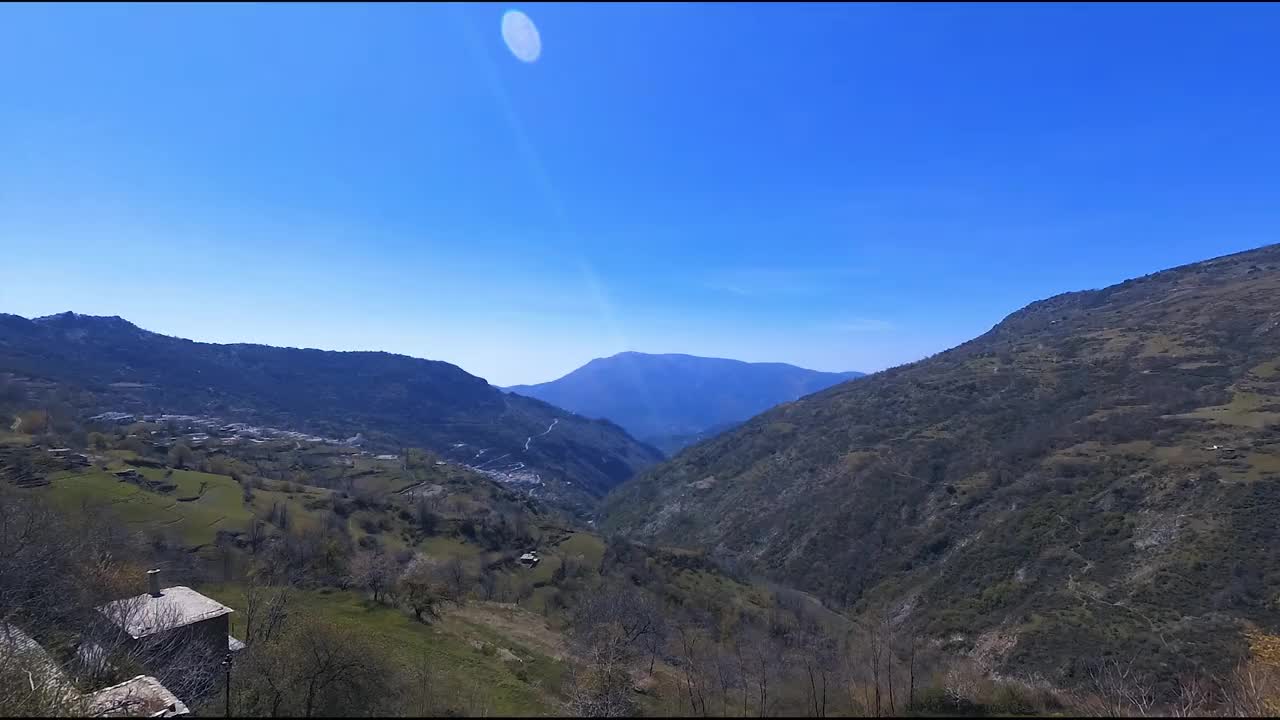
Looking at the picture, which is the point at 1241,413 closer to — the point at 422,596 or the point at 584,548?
the point at 584,548

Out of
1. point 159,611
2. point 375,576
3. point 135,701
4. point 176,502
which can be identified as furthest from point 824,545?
point 135,701

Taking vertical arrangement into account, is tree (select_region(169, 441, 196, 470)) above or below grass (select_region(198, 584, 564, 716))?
above

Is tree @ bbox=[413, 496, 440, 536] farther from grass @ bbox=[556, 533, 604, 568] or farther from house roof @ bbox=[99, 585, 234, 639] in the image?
house roof @ bbox=[99, 585, 234, 639]

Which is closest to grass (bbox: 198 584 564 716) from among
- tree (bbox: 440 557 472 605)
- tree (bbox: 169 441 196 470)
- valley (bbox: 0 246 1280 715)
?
valley (bbox: 0 246 1280 715)

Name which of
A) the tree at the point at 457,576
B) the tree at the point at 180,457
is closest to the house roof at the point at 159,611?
the tree at the point at 457,576

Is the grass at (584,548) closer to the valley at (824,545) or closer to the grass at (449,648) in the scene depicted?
the valley at (824,545)

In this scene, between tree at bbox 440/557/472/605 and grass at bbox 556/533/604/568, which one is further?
grass at bbox 556/533/604/568

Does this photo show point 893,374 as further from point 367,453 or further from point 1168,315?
point 367,453
